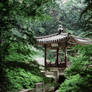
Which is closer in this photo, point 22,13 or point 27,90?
point 22,13

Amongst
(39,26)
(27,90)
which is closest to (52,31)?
(39,26)

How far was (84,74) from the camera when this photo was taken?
1259 mm

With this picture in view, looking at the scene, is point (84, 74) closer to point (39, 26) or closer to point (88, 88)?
point (88, 88)

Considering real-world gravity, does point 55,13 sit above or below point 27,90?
above

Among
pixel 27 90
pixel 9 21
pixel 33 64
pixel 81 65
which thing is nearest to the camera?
pixel 9 21

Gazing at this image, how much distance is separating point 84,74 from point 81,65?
79 cm

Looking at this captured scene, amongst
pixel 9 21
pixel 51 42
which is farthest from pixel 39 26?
pixel 9 21

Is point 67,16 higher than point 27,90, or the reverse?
point 67,16

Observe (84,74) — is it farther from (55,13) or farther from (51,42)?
(55,13)

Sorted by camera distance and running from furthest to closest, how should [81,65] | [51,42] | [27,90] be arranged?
[51,42] → [27,90] → [81,65]

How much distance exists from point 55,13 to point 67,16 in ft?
4.00

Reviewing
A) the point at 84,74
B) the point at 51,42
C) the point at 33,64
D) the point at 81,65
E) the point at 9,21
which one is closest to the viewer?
the point at 84,74

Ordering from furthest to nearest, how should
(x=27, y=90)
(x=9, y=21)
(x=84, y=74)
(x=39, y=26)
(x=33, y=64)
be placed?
(x=39, y=26)
(x=27, y=90)
(x=33, y=64)
(x=9, y=21)
(x=84, y=74)

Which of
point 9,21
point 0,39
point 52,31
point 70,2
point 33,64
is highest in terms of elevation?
point 70,2
